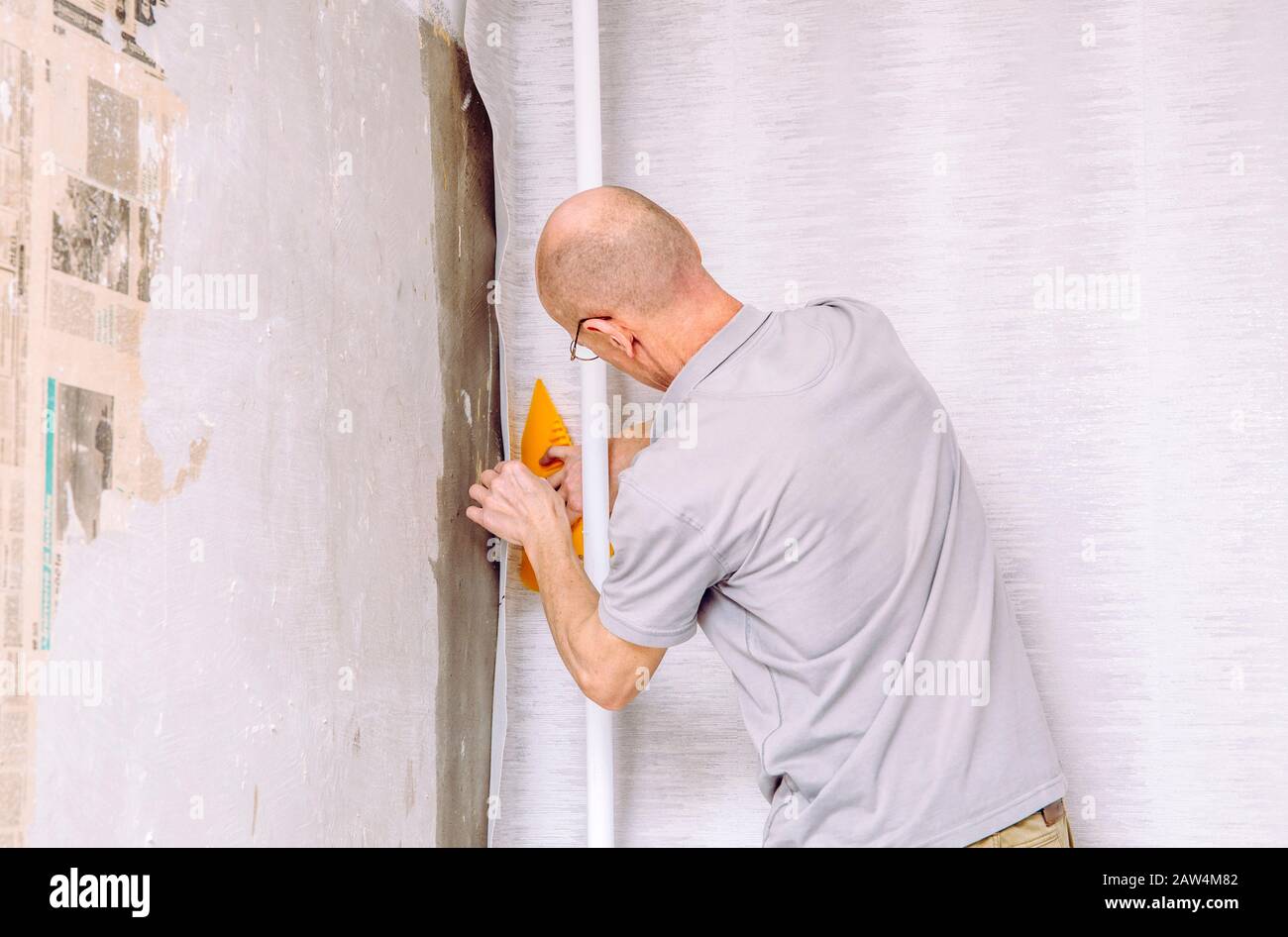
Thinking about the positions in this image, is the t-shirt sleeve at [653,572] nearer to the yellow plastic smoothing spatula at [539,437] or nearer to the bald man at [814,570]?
the bald man at [814,570]

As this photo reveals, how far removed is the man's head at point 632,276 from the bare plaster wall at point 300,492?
9.4 inches

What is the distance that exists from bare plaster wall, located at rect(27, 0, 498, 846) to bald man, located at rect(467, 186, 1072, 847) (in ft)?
0.83

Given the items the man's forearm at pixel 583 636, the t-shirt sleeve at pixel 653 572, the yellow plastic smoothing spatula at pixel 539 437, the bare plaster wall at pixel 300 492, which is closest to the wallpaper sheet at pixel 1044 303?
the yellow plastic smoothing spatula at pixel 539 437

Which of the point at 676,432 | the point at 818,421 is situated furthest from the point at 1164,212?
the point at 676,432

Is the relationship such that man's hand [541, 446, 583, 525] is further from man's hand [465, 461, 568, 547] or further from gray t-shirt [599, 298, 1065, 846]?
gray t-shirt [599, 298, 1065, 846]

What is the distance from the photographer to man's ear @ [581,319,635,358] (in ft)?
4.50

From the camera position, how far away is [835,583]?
123cm

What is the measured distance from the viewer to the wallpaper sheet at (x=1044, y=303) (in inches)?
65.4

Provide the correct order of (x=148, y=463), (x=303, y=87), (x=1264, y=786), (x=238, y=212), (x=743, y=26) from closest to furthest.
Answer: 1. (x=148, y=463)
2. (x=238, y=212)
3. (x=303, y=87)
4. (x=1264, y=786)
5. (x=743, y=26)

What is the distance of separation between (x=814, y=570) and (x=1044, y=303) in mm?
Result: 776

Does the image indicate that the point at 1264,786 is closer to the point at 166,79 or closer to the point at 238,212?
the point at 238,212

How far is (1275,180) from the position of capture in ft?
5.47

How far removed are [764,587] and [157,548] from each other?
652 millimetres

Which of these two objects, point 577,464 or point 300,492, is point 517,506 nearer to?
point 577,464
